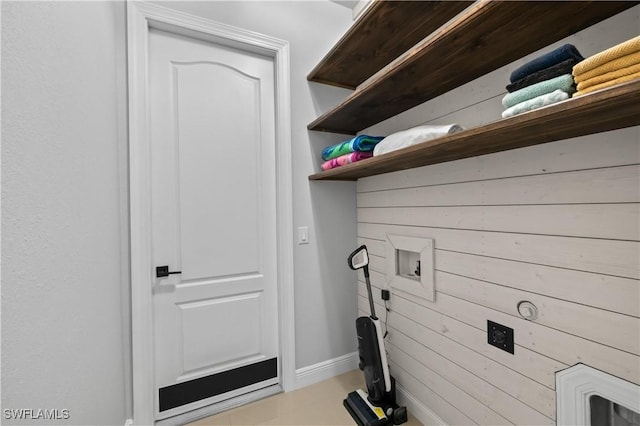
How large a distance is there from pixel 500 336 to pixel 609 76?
0.98 metres

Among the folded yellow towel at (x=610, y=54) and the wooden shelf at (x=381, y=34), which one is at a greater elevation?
the wooden shelf at (x=381, y=34)

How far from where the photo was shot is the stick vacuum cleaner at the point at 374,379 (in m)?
1.52

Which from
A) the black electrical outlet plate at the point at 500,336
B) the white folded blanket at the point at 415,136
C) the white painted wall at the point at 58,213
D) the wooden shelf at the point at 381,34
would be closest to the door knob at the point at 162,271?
the white painted wall at the point at 58,213

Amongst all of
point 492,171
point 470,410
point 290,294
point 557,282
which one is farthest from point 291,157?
point 470,410

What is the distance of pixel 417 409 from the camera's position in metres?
1.56

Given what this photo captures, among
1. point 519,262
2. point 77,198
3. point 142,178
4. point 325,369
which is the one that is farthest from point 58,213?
point 325,369

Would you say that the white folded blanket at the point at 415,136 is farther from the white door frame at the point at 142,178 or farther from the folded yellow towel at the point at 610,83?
the white door frame at the point at 142,178

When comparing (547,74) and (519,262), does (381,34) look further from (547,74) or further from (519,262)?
(519,262)

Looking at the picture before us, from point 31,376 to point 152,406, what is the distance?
1235 mm

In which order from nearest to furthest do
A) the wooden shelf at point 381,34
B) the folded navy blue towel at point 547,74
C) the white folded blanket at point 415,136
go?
the folded navy blue towel at point 547,74 < the white folded blanket at point 415,136 < the wooden shelf at point 381,34

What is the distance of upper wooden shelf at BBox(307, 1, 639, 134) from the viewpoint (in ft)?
2.69

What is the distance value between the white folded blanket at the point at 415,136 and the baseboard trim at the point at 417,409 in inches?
57.5

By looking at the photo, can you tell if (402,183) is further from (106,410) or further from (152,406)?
(152,406)

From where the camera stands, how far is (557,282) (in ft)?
3.08
